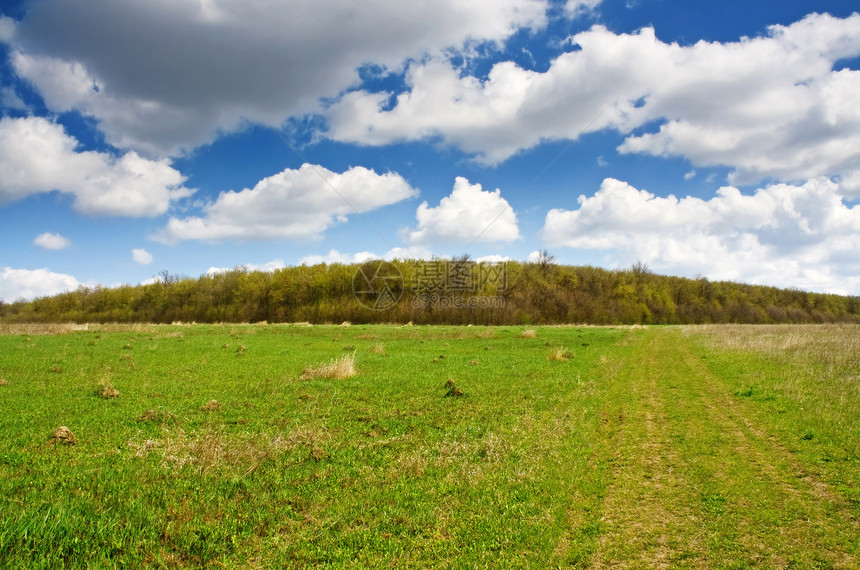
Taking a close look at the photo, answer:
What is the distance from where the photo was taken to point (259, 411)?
10.1 metres

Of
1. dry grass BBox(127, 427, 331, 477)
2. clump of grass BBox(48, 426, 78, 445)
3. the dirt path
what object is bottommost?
the dirt path

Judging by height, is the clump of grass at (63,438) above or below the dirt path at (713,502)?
above

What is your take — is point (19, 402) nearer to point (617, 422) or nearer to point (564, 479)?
point (564, 479)

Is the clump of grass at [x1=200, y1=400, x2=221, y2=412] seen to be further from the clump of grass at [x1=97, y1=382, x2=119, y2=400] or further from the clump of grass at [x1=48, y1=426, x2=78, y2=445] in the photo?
the clump of grass at [x1=97, y1=382, x2=119, y2=400]

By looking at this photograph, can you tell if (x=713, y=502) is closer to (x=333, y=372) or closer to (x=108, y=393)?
(x=333, y=372)

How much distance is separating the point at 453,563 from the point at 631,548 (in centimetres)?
203

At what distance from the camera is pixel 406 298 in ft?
254

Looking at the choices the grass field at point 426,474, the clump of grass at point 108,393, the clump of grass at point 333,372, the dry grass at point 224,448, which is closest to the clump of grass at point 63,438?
the grass field at point 426,474

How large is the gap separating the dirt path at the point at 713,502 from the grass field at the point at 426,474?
34 mm

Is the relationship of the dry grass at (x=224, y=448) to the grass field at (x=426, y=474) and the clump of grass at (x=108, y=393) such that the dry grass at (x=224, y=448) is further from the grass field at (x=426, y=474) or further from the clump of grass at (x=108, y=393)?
the clump of grass at (x=108, y=393)

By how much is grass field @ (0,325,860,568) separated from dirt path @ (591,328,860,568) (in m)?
0.03

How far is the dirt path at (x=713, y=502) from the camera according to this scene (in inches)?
178

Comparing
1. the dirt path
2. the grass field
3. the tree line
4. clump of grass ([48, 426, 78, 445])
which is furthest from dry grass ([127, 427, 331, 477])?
the tree line

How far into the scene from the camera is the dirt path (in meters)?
4.52
